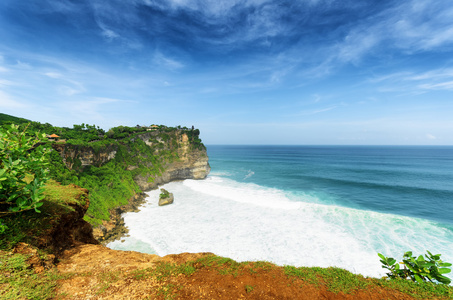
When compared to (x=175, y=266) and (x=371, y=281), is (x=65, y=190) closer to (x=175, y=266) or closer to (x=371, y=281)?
(x=175, y=266)

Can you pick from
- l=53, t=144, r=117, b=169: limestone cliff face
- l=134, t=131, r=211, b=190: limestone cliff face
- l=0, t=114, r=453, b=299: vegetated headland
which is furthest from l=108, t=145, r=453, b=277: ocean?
l=53, t=144, r=117, b=169: limestone cliff face

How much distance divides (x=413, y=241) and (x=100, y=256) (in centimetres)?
2812

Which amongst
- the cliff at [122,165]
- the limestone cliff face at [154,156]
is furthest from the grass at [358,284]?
the limestone cliff face at [154,156]

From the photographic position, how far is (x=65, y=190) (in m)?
7.07

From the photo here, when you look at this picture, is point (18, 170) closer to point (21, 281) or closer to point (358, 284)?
point (21, 281)

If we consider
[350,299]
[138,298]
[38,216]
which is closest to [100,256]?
[38,216]

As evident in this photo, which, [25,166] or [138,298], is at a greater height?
[25,166]

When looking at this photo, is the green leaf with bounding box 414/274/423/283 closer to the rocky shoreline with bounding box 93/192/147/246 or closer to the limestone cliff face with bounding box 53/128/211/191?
the rocky shoreline with bounding box 93/192/147/246

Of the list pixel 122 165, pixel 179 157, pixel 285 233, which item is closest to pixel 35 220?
pixel 285 233

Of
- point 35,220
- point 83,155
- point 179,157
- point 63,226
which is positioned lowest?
point 179,157

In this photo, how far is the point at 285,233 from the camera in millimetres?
20062

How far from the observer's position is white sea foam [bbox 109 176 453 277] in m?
16.6

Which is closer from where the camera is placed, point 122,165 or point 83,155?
point 83,155

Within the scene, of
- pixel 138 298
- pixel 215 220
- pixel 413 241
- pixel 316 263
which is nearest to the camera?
pixel 138 298
